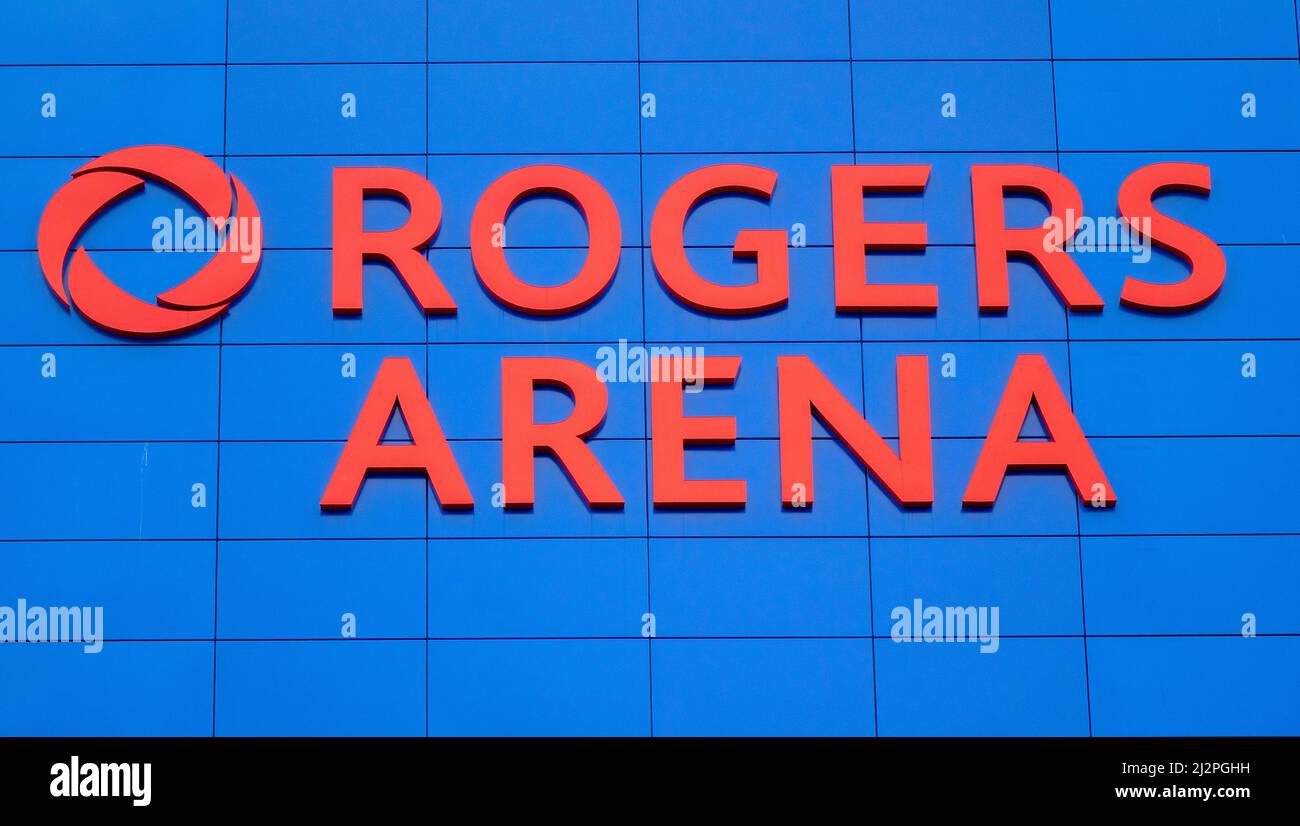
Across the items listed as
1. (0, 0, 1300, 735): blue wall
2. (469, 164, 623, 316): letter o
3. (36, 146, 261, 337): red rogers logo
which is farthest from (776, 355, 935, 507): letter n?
(36, 146, 261, 337): red rogers logo

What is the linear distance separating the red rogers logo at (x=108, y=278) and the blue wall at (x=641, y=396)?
14 centimetres

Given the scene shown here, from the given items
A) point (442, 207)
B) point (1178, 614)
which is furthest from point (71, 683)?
point (1178, 614)

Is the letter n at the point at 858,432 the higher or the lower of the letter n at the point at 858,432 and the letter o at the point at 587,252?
the lower

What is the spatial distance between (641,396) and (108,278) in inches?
161

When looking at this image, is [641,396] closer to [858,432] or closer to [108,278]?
[858,432]

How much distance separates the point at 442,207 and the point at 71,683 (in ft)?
14.4

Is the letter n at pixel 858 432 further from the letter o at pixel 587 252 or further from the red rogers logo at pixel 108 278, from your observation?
the red rogers logo at pixel 108 278

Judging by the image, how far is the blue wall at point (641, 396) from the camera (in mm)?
10578

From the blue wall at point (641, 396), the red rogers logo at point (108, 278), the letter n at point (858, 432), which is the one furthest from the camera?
the red rogers logo at point (108, 278)

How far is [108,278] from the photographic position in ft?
35.9

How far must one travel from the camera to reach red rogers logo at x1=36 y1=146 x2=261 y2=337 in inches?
426

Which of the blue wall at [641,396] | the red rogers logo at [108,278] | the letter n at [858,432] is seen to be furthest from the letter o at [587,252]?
the red rogers logo at [108,278]
